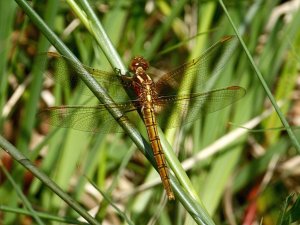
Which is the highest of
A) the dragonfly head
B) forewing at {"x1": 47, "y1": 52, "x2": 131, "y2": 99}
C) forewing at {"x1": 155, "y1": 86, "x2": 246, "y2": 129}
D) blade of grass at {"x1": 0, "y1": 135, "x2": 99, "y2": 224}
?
the dragonfly head

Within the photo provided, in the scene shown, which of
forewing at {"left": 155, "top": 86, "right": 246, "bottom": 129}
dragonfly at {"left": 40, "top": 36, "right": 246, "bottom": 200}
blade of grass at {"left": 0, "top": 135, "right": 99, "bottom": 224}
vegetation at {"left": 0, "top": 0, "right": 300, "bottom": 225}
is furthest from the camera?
vegetation at {"left": 0, "top": 0, "right": 300, "bottom": 225}

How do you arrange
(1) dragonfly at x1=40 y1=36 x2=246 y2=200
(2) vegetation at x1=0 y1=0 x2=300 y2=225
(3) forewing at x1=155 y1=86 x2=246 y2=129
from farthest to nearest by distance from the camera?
1. (2) vegetation at x1=0 y1=0 x2=300 y2=225
2. (3) forewing at x1=155 y1=86 x2=246 y2=129
3. (1) dragonfly at x1=40 y1=36 x2=246 y2=200

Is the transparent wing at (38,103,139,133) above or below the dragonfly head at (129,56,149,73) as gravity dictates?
below

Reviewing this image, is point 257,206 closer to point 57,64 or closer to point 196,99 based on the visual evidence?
point 196,99

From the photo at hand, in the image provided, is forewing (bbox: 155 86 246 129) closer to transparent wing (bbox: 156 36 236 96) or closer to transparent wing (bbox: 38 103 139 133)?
transparent wing (bbox: 156 36 236 96)

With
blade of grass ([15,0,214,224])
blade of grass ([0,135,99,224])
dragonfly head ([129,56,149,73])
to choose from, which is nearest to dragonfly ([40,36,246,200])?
dragonfly head ([129,56,149,73])

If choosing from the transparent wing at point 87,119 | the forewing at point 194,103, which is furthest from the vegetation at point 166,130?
the transparent wing at point 87,119

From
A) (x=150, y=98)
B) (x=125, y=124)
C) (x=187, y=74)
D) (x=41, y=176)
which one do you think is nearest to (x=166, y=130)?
(x=150, y=98)

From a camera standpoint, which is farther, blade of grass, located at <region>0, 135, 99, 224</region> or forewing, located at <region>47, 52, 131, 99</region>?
forewing, located at <region>47, 52, 131, 99</region>
